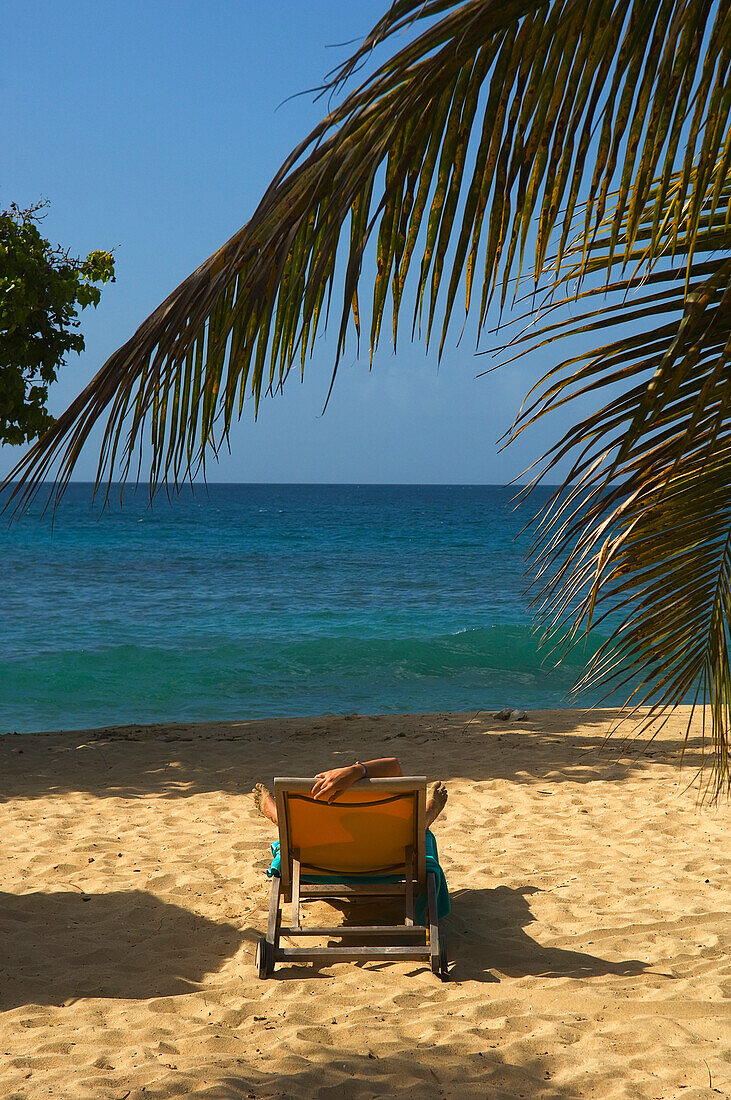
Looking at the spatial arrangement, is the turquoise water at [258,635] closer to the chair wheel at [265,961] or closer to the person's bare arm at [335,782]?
the person's bare arm at [335,782]

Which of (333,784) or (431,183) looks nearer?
(431,183)

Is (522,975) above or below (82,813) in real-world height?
above

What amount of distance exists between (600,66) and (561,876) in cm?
477

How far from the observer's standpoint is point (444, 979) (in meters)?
3.92

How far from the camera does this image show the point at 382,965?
13.6 ft

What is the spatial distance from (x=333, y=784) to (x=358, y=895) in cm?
73

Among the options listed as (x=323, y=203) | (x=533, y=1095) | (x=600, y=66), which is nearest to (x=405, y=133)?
(x=323, y=203)

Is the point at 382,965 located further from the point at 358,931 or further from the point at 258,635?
the point at 258,635

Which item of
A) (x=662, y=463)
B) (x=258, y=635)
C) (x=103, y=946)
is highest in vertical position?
(x=662, y=463)

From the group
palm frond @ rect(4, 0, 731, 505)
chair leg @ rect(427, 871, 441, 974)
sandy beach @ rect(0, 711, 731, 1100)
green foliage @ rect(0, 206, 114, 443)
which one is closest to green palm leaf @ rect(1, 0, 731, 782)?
palm frond @ rect(4, 0, 731, 505)

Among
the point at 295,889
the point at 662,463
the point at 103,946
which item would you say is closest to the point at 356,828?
the point at 295,889

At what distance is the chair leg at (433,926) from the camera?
3.91 meters

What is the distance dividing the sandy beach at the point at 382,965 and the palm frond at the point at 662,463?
1604 millimetres

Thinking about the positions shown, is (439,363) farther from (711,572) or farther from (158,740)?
(158,740)
